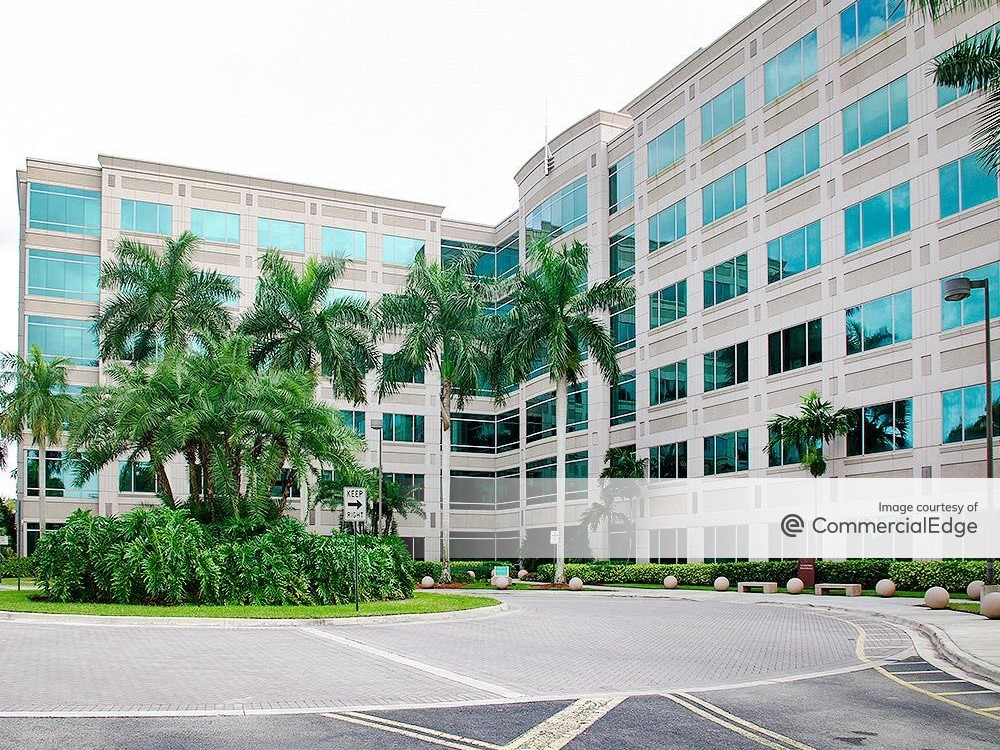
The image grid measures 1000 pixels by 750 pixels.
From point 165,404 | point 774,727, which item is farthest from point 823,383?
point 774,727

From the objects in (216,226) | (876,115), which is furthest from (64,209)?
(876,115)

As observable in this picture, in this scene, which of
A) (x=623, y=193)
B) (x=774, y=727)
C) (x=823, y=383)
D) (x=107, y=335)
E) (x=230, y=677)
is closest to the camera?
(x=774, y=727)

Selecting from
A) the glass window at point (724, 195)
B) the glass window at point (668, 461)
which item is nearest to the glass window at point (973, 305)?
the glass window at point (724, 195)

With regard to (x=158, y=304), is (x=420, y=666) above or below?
below

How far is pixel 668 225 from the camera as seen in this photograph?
167 feet

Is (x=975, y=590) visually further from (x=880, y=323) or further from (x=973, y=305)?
(x=880, y=323)

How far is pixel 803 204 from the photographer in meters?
41.8

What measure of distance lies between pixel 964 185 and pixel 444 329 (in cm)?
2074

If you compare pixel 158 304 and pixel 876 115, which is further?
pixel 158 304

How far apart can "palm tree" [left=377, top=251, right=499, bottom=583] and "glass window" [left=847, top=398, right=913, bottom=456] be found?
15.3 meters

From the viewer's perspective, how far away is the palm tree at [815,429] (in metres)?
38.4

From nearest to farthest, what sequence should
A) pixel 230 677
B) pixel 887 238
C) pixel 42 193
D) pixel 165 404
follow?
1. pixel 230 677
2. pixel 165 404
3. pixel 887 238
4. pixel 42 193

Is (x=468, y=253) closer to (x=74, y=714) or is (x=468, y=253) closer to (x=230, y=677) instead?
(x=230, y=677)

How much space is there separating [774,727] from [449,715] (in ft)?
10.2
